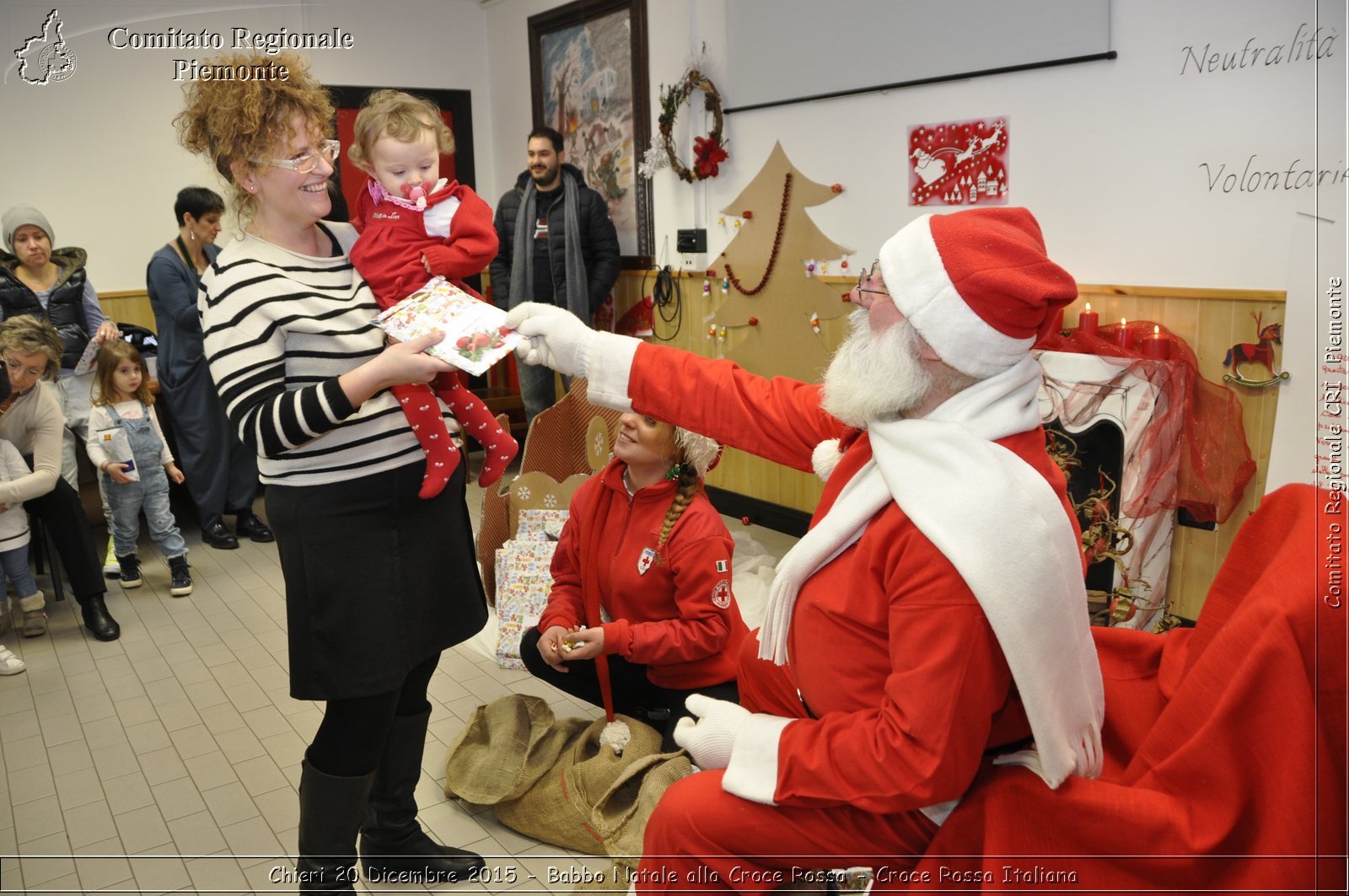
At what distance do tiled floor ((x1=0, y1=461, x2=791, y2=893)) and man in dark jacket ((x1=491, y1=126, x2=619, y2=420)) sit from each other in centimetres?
234

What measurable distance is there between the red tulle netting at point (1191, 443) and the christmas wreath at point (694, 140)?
258 centimetres

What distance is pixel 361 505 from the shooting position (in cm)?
185

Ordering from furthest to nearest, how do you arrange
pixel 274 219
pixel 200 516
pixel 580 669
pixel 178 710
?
pixel 200 516
pixel 178 710
pixel 580 669
pixel 274 219

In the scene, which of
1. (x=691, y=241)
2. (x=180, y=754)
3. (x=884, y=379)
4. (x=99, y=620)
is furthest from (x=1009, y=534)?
(x=691, y=241)

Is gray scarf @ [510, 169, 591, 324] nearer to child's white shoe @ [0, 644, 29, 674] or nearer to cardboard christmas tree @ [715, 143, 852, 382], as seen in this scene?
cardboard christmas tree @ [715, 143, 852, 382]

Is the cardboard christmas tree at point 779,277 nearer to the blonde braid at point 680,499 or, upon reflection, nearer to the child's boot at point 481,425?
the blonde braid at point 680,499

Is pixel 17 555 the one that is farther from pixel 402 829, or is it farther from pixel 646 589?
pixel 646 589

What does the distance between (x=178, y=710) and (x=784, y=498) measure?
114 inches

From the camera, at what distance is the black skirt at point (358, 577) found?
6.02ft

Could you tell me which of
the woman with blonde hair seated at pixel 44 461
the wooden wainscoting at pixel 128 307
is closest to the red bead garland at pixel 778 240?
the woman with blonde hair seated at pixel 44 461

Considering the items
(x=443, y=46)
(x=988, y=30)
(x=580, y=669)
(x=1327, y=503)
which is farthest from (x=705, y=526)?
(x=443, y=46)

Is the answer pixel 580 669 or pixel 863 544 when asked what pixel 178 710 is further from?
pixel 863 544

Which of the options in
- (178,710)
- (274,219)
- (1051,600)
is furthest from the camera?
(178,710)

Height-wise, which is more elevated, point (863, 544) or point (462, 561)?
point (863, 544)
